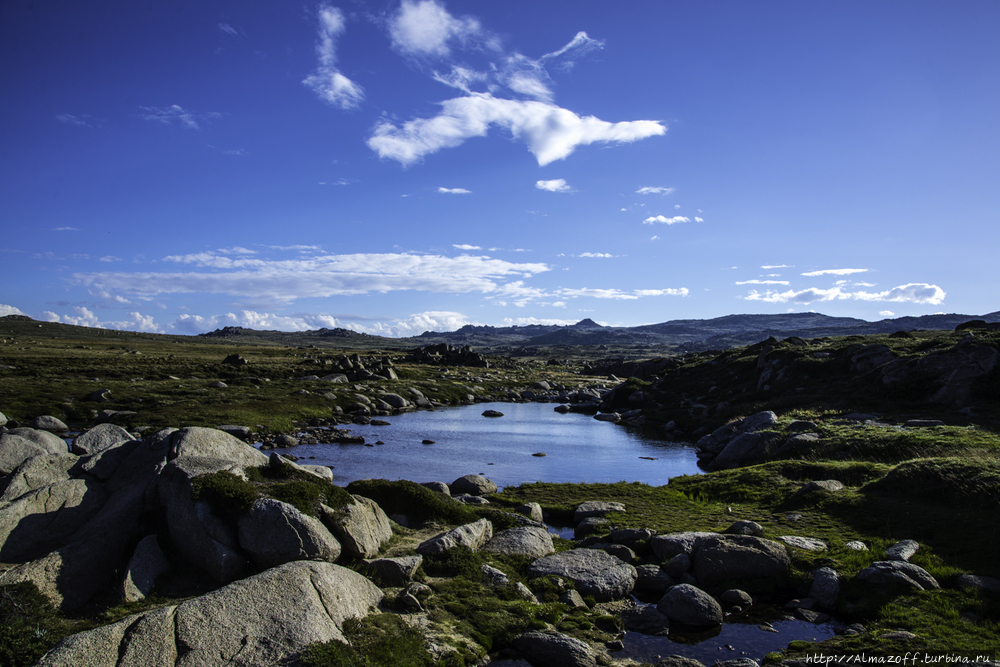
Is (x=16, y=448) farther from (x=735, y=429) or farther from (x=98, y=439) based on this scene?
(x=735, y=429)

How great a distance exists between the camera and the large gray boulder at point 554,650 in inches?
556

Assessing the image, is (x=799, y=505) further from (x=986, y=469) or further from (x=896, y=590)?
(x=896, y=590)

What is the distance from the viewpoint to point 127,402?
6022 cm

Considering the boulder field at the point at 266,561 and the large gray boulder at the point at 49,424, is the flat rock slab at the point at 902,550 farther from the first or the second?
the large gray boulder at the point at 49,424

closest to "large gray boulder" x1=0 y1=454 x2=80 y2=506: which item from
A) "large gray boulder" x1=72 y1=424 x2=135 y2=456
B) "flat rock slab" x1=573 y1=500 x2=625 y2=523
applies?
"large gray boulder" x1=72 y1=424 x2=135 y2=456

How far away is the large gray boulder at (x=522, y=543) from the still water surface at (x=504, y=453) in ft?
53.4

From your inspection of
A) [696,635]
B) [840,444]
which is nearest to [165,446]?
[696,635]

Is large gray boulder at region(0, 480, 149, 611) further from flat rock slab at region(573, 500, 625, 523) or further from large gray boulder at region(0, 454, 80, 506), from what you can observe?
flat rock slab at region(573, 500, 625, 523)

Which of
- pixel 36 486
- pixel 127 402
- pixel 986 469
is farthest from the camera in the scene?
pixel 127 402

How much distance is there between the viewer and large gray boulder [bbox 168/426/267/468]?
66.9 ft

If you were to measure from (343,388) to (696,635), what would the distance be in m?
76.5

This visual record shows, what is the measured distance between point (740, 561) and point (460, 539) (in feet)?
35.9

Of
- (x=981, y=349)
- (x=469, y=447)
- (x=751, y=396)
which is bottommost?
(x=469, y=447)

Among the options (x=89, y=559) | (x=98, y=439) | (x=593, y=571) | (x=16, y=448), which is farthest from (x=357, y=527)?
(x=16, y=448)
